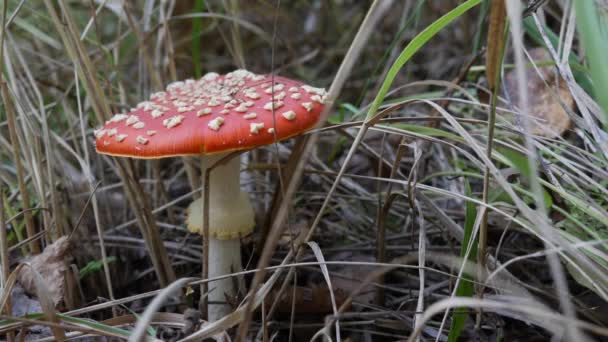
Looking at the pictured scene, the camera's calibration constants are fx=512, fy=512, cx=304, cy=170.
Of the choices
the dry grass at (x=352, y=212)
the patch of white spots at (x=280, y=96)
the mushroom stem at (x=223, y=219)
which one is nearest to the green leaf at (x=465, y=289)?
the dry grass at (x=352, y=212)

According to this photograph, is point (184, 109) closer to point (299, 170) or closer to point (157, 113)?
point (157, 113)

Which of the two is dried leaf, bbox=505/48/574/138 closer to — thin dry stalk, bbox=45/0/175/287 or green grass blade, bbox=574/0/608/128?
green grass blade, bbox=574/0/608/128

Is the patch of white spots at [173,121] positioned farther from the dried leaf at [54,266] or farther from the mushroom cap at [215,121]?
the dried leaf at [54,266]

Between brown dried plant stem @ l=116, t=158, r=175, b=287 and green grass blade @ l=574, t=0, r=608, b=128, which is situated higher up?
green grass blade @ l=574, t=0, r=608, b=128

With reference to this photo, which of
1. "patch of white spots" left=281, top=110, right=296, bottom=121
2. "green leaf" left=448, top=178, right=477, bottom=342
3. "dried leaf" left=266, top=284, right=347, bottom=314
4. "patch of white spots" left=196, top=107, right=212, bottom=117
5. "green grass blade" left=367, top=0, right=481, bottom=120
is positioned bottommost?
"dried leaf" left=266, top=284, right=347, bottom=314

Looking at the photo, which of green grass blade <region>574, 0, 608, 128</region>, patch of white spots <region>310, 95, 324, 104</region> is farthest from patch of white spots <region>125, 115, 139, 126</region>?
green grass blade <region>574, 0, 608, 128</region>

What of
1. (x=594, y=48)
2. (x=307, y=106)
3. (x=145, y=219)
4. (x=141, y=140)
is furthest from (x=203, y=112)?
(x=594, y=48)
